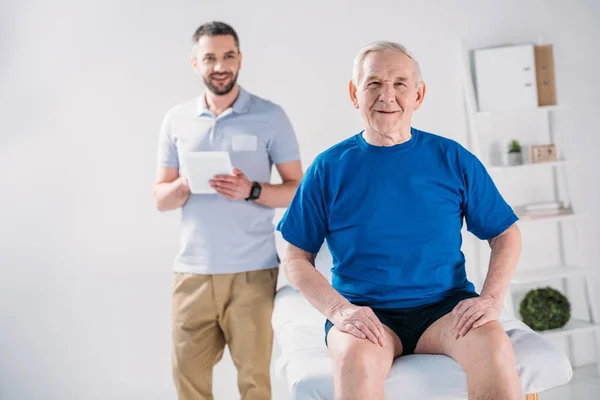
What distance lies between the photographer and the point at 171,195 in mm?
2512

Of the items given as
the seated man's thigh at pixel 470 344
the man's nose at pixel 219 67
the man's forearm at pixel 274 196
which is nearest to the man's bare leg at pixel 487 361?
the seated man's thigh at pixel 470 344

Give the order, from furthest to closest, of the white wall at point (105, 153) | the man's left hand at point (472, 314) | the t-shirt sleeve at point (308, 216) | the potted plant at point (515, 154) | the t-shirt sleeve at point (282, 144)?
the potted plant at point (515, 154)
the white wall at point (105, 153)
the t-shirt sleeve at point (282, 144)
the t-shirt sleeve at point (308, 216)
the man's left hand at point (472, 314)

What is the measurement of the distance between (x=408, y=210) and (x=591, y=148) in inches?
94.3

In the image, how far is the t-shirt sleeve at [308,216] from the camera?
1.92 metres

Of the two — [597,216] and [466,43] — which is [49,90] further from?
[597,216]

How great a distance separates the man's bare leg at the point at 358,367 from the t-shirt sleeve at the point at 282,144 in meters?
0.99

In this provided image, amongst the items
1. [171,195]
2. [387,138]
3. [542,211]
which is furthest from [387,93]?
[542,211]

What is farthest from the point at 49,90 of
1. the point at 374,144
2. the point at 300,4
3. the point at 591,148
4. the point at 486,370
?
the point at 591,148

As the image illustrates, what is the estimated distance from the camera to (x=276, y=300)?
2.52m

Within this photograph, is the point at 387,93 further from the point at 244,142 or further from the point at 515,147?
the point at 515,147

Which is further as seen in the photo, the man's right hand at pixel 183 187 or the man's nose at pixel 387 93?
the man's right hand at pixel 183 187

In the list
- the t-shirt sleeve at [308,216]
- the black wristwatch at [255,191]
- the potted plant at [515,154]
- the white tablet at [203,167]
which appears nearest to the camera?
the t-shirt sleeve at [308,216]

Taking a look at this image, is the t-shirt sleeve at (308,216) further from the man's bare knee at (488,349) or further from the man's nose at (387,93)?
the man's bare knee at (488,349)

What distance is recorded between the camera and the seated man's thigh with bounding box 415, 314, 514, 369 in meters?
1.62
